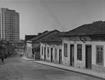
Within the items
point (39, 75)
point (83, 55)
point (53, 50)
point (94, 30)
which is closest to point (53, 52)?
point (53, 50)

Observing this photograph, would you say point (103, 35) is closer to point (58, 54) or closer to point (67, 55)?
point (67, 55)

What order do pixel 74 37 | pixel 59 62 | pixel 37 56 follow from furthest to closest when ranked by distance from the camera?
pixel 37 56
pixel 59 62
pixel 74 37

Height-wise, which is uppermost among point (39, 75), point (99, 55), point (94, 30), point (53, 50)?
point (94, 30)

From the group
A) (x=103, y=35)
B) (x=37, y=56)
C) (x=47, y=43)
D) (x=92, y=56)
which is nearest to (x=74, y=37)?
(x=92, y=56)

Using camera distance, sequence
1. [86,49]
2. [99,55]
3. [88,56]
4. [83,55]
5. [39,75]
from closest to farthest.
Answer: [39,75] < [99,55] < [88,56] < [86,49] < [83,55]

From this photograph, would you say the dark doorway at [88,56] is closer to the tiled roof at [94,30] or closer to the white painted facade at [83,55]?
the white painted facade at [83,55]

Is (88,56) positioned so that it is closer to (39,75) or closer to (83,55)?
Result: (83,55)

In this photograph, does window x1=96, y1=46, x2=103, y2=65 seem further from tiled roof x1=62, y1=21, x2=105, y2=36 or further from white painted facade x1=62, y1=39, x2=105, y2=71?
tiled roof x1=62, y1=21, x2=105, y2=36

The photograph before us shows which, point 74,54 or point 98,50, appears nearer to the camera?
point 98,50

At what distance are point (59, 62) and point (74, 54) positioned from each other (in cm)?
753

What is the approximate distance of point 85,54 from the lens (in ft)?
89.6

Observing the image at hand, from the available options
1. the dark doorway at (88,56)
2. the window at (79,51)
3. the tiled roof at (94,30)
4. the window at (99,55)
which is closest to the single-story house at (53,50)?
the tiled roof at (94,30)

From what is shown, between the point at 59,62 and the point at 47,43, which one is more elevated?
the point at 47,43

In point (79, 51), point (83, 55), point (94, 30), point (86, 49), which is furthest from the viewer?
point (79, 51)
